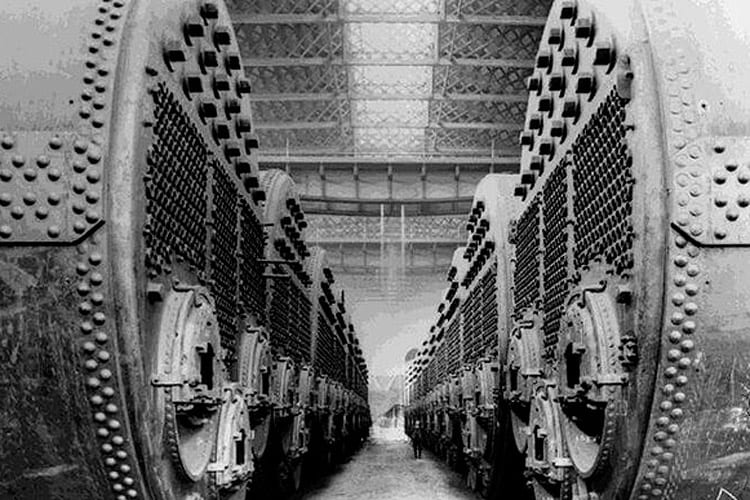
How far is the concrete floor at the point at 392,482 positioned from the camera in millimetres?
9438

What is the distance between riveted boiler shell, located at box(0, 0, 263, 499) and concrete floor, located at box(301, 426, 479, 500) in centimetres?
634

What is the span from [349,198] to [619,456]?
18.9 metres

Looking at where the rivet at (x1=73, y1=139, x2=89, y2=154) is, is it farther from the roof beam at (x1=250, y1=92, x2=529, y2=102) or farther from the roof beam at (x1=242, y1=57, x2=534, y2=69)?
the roof beam at (x1=250, y1=92, x2=529, y2=102)

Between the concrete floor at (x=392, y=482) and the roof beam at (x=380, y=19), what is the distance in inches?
330

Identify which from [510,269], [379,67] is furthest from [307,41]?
[510,269]

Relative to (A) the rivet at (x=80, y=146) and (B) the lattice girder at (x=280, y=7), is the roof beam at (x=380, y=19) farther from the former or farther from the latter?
(A) the rivet at (x=80, y=146)

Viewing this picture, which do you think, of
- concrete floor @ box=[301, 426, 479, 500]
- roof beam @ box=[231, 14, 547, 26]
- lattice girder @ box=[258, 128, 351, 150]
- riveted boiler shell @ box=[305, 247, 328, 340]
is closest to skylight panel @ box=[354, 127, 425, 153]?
lattice girder @ box=[258, 128, 351, 150]

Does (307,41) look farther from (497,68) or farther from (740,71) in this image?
(740,71)

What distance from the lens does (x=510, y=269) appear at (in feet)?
24.5

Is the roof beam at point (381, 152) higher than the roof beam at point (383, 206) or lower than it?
higher

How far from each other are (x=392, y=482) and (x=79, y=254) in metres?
8.84

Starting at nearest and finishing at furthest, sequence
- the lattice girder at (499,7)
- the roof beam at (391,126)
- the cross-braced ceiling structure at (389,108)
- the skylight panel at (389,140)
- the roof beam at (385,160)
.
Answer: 1. the lattice girder at (499,7)
2. the cross-braced ceiling structure at (389,108)
3. the roof beam at (385,160)
4. the roof beam at (391,126)
5. the skylight panel at (389,140)

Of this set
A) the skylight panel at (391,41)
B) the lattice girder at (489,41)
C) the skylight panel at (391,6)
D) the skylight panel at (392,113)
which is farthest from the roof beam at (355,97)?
the skylight panel at (391,6)

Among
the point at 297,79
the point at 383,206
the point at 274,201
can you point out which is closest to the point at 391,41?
the point at 297,79
